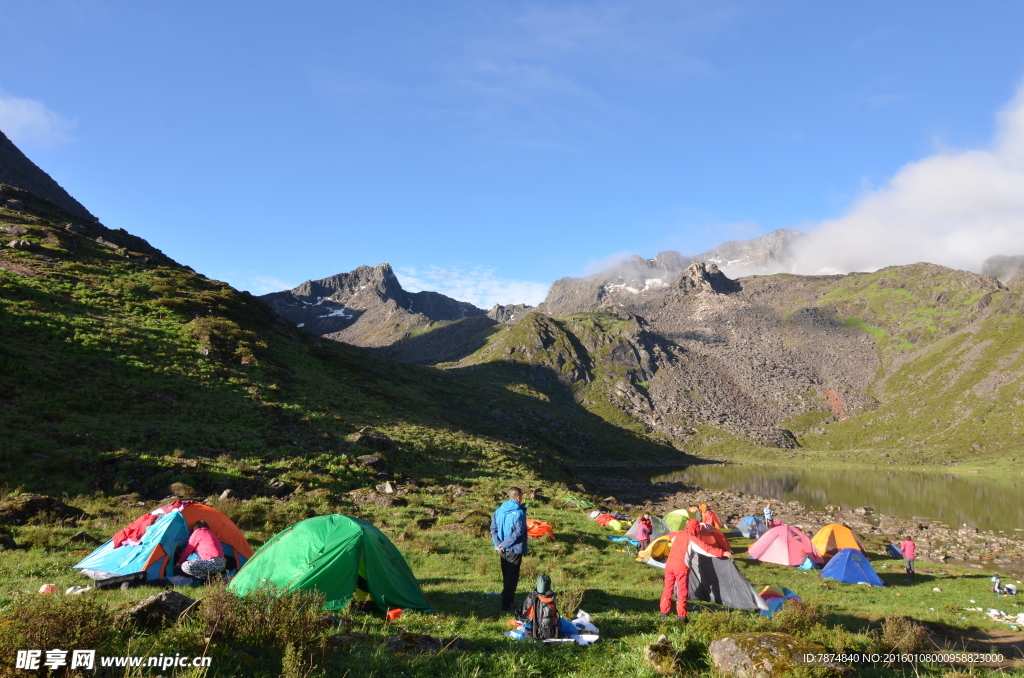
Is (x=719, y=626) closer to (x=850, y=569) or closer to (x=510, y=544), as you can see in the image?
(x=510, y=544)

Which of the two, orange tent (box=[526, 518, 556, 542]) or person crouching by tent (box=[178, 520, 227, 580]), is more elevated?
person crouching by tent (box=[178, 520, 227, 580])

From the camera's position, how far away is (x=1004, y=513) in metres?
52.5

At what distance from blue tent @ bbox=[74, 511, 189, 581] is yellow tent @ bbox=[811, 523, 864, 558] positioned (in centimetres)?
2817

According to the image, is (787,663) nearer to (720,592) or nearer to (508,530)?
(508,530)

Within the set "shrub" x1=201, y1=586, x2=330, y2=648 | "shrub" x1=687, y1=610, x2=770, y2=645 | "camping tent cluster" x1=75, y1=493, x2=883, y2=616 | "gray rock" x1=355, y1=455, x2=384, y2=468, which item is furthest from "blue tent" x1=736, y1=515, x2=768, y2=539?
"shrub" x1=201, y1=586, x2=330, y2=648

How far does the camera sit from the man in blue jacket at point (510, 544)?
12102mm

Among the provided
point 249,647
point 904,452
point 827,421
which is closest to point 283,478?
point 249,647

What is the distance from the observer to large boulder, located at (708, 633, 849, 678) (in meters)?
7.54

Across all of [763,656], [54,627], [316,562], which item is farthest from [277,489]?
[763,656]

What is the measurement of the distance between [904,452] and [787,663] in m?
→ 156

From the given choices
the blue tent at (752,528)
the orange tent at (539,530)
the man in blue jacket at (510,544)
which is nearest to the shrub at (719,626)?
the man in blue jacket at (510,544)

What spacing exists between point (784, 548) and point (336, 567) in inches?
928

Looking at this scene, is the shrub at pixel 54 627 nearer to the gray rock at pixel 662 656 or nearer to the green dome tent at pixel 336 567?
the green dome tent at pixel 336 567

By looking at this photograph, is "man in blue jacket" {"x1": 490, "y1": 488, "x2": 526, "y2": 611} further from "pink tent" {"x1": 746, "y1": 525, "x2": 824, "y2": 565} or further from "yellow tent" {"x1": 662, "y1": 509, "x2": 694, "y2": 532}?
"yellow tent" {"x1": 662, "y1": 509, "x2": 694, "y2": 532}
